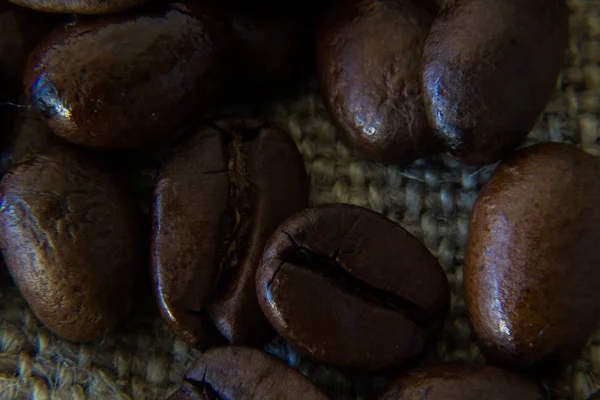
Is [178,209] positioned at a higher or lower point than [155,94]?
lower

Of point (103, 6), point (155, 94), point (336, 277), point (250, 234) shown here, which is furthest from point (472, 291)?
point (103, 6)

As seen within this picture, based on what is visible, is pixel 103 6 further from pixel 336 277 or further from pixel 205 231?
pixel 336 277

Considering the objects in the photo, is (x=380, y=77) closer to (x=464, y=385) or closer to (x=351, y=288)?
(x=351, y=288)

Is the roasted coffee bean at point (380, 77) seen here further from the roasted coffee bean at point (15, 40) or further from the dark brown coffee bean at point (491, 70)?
the roasted coffee bean at point (15, 40)

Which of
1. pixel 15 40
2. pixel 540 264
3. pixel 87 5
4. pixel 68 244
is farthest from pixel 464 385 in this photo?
pixel 15 40

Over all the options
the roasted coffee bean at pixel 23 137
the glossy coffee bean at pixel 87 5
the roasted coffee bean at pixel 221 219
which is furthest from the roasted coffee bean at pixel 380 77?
the roasted coffee bean at pixel 23 137
